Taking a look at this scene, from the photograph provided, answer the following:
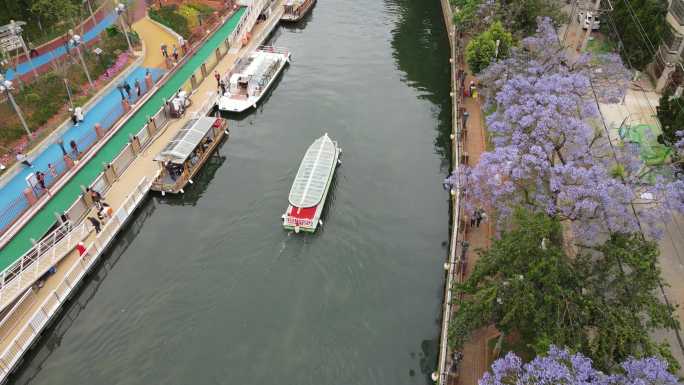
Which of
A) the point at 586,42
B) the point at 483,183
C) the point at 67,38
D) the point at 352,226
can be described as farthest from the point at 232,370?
the point at 586,42

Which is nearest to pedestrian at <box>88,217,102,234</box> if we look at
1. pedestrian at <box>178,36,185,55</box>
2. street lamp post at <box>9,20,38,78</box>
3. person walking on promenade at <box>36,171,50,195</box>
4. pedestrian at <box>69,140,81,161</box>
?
person walking on promenade at <box>36,171,50,195</box>

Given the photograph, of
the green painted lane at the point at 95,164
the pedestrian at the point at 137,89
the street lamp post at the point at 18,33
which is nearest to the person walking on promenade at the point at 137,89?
the pedestrian at the point at 137,89

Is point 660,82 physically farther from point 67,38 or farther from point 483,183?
point 67,38

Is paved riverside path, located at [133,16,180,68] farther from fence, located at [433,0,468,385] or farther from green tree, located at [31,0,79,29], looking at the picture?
fence, located at [433,0,468,385]

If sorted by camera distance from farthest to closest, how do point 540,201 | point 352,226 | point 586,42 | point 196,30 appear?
point 196,30 < point 586,42 < point 352,226 < point 540,201

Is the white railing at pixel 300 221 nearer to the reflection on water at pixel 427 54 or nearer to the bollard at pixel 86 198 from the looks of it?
the bollard at pixel 86 198
